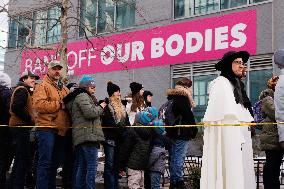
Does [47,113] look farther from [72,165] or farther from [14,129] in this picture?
[72,165]

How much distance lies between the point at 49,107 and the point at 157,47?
939 cm

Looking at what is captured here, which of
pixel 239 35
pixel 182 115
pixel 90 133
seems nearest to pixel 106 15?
pixel 239 35

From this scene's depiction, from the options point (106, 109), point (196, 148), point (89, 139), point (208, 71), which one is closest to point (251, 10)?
point (208, 71)

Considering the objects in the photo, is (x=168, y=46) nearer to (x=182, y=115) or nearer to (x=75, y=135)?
(x=182, y=115)

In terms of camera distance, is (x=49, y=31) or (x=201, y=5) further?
(x=49, y=31)

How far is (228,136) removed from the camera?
15.5 feet

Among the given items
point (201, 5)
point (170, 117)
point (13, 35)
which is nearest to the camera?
point (170, 117)

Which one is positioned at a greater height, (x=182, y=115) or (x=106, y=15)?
(x=106, y=15)

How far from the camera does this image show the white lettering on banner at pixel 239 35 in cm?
1357

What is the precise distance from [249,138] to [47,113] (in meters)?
2.92

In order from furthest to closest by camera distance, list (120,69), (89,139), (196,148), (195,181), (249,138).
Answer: (120,69)
(196,148)
(195,181)
(89,139)
(249,138)

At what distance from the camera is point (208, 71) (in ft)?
47.8

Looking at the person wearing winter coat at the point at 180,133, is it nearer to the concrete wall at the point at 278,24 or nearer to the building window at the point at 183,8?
the concrete wall at the point at 278,24

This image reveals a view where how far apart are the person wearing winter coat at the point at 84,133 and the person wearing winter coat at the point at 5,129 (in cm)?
106
